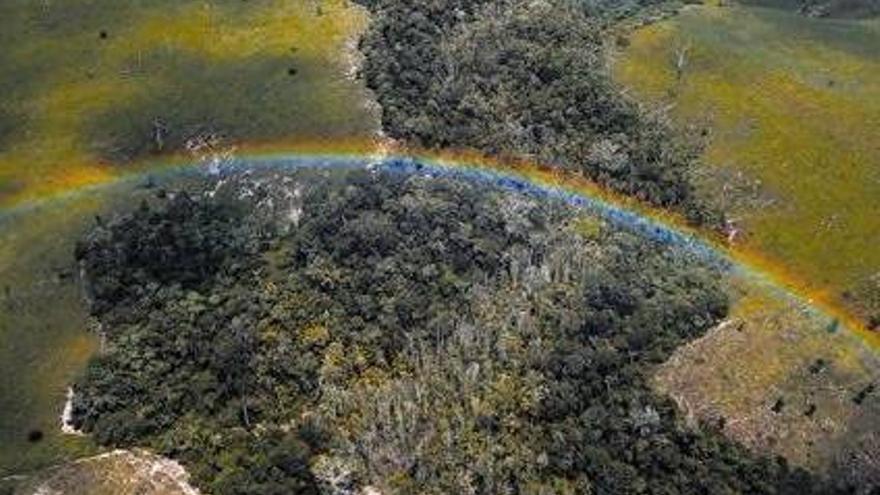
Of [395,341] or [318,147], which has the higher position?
[318,147]

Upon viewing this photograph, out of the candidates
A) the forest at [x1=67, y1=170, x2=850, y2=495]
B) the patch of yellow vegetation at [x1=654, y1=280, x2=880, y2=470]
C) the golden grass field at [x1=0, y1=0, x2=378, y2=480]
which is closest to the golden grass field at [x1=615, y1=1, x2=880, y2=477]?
the patch of yellow vegetation at [x1=654, y1=280, x2=880, y2=470]

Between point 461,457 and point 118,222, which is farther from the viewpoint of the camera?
point 118,222

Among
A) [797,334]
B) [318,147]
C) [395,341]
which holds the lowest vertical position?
[395,341]

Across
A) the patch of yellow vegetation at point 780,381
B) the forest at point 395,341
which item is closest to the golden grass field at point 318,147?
the patch of yellow vegetation at point 780,381

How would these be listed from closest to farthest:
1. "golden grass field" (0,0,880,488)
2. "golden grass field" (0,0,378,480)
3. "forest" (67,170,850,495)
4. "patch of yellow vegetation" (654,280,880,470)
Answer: "forest" (67,170,850,495) → "golden grass field" (0,0,378,480) → "patch of yellow vegetation" (654,280,880,470) → "golden grass field" (0,0,880,488)

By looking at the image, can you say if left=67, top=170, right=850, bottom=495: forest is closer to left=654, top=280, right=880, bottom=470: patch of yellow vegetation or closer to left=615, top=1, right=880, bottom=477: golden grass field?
left=654, top=280, right=880, bottom=470: patch of yellow vegetation

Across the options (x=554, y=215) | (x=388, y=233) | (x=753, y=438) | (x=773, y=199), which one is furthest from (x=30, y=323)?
(x=773, y=199)

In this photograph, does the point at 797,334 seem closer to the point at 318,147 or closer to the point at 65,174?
the point at 318,147

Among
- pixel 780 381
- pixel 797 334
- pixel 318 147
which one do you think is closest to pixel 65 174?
pixel 318 147

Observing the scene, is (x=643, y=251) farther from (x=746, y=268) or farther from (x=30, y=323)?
(x=30, y=323)
